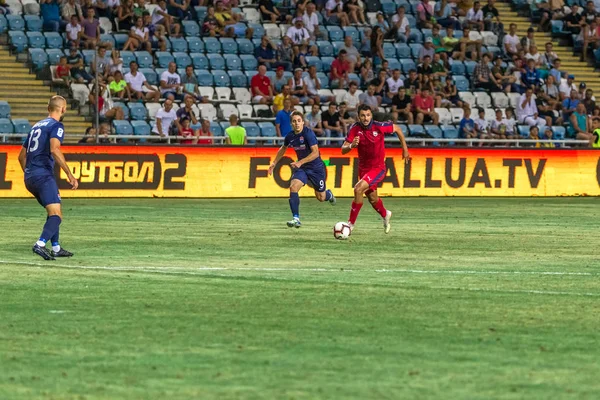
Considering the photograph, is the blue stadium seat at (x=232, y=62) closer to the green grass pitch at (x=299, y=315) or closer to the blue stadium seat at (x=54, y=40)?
the blue stadium seat at (x=54, y=40)

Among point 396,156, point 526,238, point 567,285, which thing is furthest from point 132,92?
point 567,285

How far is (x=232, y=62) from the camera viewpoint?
3653cm

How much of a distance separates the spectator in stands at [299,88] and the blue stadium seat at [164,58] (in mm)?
3180

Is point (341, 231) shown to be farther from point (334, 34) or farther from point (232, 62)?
point (334, 34)

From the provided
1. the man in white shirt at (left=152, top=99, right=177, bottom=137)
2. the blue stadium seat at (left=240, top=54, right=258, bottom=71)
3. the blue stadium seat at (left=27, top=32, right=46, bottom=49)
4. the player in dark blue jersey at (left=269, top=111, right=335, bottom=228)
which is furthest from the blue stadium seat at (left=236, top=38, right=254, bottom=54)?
the player in dark blue jersey at (left=269, top=111, right=335, bottom=228)

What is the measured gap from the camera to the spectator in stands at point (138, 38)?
115ft

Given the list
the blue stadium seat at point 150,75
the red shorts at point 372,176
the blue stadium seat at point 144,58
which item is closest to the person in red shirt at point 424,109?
the blue stadium seat at point 150,75

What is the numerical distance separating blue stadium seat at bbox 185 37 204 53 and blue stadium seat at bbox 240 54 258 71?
3.74ft

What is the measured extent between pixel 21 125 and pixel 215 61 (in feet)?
22.1

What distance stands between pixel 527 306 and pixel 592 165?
2330cm

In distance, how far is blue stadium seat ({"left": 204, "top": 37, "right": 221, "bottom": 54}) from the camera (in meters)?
36.7

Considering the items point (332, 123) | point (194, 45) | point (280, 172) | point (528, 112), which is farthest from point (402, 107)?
point (280, 172)

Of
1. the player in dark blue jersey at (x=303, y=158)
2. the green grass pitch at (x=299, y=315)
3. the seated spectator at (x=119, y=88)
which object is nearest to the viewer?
the green grass pitch at (x=299, y=315)

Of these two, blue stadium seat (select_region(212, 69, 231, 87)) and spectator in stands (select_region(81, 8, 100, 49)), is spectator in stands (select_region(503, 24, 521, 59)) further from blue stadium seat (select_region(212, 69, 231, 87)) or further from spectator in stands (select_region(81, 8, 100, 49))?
spectator in stands (select_region(81, 8, 100, 49))
